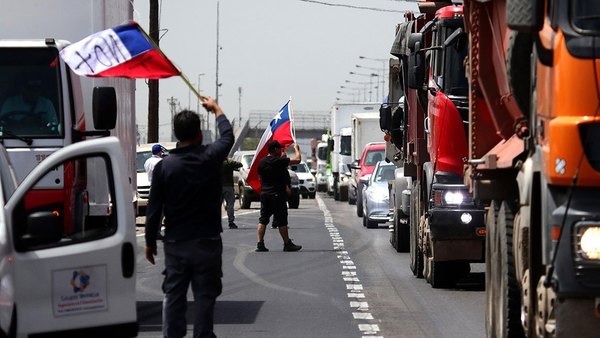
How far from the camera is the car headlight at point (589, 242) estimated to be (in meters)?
8.72

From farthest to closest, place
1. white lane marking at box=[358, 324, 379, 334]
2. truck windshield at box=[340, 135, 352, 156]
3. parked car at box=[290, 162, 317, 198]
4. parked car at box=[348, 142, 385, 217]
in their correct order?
parked car at box=[290, 162, 317, 198] → truck windshield at box=[340, 135, 352, 156] → parked car at box=[348, 142, 385, 217] → white lane marking at box=[358, 324, 379, 334]

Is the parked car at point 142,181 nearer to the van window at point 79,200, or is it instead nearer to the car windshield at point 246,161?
the car windshield at point 246,161

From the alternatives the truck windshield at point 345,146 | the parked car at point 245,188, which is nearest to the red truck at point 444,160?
the parked car at point 245,188

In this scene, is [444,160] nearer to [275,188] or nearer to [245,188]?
[275,188]

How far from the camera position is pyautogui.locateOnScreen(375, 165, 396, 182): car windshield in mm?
36594

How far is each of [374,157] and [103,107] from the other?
32.0m

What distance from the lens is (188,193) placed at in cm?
1086

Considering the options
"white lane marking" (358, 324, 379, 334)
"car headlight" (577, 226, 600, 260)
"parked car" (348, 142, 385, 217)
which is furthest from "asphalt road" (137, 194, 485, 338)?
"parked car" (348, 142, 385, 217)

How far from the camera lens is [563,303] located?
350 inches

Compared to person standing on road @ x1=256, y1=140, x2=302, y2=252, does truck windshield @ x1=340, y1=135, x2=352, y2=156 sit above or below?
below

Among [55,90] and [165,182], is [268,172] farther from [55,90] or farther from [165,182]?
[165,182]

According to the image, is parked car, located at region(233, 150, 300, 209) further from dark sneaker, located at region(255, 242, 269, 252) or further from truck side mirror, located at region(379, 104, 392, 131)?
truck side mirror, located at region(379, 104, 392, 131)

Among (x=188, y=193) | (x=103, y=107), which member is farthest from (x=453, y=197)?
(x=188, y=193)

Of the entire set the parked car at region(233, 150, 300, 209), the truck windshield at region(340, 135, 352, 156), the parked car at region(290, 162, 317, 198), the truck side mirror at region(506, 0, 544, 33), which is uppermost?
the truck side mirror at region(506, 0, 544, 33)
